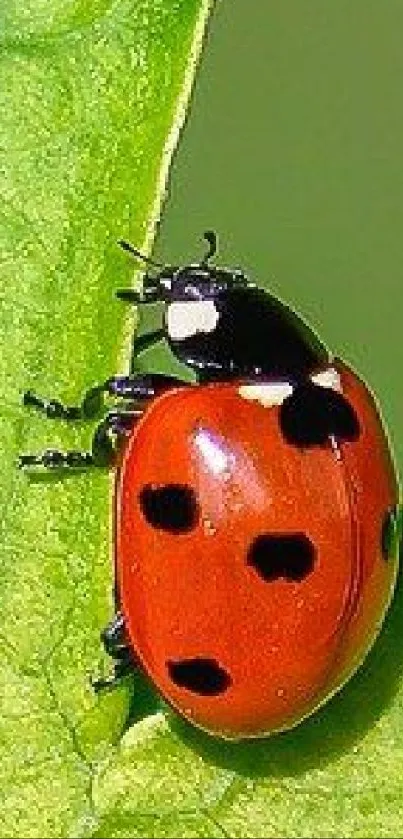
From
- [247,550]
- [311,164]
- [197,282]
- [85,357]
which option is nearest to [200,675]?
[247,550]

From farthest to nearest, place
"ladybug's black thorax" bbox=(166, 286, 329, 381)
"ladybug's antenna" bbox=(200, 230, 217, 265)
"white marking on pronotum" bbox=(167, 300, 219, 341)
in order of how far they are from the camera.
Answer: "ladybug's antenna" bbox=(200, 230, 217, 265)
"white marking on pronotum" bbox=(167, 300, 219, 341)
"ladybug's black thorax" bbox=(166, 286, 329, 381)

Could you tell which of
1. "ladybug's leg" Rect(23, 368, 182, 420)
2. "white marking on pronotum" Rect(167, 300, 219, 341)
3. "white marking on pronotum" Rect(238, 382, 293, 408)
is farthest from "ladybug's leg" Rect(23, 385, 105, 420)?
"white marking on pronotum" Rect(167, 300, 219, 341)

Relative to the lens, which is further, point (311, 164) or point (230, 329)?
point (311, 164)

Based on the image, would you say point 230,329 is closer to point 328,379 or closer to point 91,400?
point 328,379

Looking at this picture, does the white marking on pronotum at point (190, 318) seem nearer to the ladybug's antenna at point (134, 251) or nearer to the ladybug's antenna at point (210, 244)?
the ladybug's antenna at point (210, 244)

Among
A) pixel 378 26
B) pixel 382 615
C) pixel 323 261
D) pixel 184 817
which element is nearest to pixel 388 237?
pixel 323 261

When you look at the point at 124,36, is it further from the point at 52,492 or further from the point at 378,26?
the point at 378,26

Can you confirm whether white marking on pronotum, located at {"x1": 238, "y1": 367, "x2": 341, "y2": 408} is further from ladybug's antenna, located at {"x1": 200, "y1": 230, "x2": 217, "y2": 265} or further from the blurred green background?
the blurred green background
